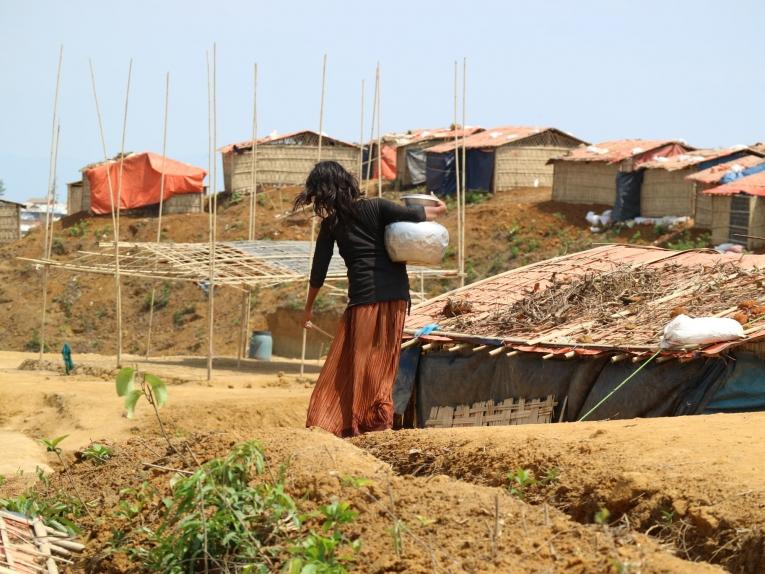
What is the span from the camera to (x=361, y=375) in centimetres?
625

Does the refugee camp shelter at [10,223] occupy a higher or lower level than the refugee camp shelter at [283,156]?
lower

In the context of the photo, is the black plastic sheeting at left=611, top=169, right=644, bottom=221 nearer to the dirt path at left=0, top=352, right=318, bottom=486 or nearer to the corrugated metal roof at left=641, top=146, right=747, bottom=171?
the corrugated metal roof at left=641, top=146, right=747, bottom=171

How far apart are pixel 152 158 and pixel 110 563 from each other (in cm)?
2917

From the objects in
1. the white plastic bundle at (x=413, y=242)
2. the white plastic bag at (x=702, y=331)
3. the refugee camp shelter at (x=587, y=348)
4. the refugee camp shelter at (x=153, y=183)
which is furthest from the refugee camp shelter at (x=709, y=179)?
the white plastic bundle at (x=413, y=242)

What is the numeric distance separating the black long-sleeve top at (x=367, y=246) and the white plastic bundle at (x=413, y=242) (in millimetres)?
56

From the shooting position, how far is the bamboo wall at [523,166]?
30375mm

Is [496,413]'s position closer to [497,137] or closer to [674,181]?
[674,181]

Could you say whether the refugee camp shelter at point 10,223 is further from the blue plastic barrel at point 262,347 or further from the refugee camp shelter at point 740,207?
the refugee camp shelter at point 740,207

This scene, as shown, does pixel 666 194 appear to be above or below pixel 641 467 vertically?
above

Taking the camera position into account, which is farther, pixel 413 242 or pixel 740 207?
pixel 740 207

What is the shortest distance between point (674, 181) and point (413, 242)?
2018 centimetres

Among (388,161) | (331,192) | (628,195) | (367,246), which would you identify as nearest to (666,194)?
(628,195)

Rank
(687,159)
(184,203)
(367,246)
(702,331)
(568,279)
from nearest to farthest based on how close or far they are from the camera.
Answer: (367,246) → (702,331) → (568,279) → (687,159) → (184,203)

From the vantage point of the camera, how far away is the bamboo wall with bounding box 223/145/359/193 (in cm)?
3272
